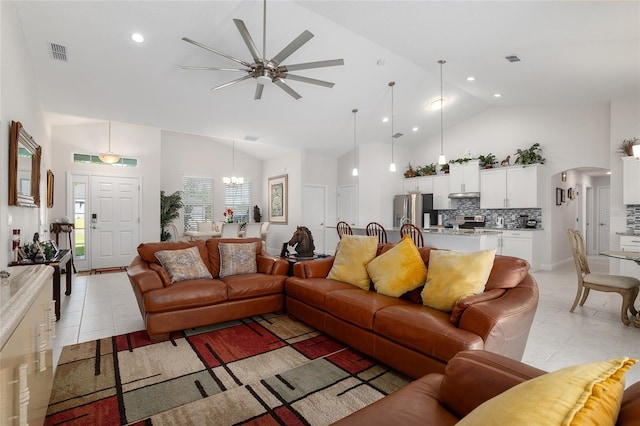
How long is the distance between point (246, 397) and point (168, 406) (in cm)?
47

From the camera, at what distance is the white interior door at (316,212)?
8484mm

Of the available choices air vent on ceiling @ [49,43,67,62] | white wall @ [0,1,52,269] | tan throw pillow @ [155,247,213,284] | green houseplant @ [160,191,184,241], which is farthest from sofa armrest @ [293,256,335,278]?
green houseplant @ [160,191,184,241]

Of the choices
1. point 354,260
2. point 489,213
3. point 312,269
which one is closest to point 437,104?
point 489,213

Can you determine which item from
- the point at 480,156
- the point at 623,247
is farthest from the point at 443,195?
the point at 623,247

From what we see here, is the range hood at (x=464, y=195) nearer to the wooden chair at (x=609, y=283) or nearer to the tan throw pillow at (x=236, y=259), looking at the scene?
the wooden chair at (x=609, y=283)

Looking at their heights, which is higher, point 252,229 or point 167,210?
point 167,210

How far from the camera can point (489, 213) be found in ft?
24.5

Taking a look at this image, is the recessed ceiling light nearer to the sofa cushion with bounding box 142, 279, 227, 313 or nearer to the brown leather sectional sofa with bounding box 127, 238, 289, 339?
the brown leather sectional sofa with bounding box 127, 238, 289, 339

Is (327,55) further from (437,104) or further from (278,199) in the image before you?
(278,199)

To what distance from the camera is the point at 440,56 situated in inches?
193

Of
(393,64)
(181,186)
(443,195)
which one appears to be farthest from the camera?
(181,186)

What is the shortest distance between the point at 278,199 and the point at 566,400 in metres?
8.70

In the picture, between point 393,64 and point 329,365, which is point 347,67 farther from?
point 329,365

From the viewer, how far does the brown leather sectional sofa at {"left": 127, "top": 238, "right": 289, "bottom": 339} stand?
9.57ft
